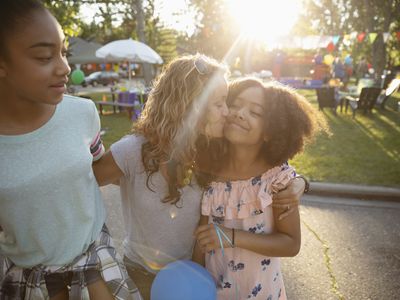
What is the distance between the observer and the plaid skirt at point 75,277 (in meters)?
1.30

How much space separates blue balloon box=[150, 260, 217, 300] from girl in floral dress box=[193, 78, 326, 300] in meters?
0.16

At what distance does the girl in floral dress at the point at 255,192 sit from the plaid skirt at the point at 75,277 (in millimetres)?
397

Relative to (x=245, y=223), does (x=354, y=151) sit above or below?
below

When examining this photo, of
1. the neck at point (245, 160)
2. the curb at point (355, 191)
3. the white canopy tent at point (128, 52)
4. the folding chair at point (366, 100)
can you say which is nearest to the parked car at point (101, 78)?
the white canopy tent at point (128, 52)

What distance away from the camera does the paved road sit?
109 inches

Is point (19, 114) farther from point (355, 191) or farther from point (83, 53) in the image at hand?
point (83, 53)

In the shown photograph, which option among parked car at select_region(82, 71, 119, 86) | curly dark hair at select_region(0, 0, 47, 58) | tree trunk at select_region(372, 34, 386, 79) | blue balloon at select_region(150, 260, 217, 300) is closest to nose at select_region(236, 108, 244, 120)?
blue balloon at select_region(150, 260, 217, 300)

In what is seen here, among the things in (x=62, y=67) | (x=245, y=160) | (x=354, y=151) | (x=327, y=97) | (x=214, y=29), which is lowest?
(x=354, y=151)

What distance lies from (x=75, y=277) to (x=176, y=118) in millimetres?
790

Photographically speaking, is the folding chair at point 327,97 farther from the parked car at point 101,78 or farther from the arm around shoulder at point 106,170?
the parked car at point 101,78

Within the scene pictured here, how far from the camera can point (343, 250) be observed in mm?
3318

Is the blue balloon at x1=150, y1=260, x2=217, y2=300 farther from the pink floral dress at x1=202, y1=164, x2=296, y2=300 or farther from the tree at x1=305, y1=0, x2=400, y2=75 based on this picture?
the tree at x1=305, y1=0, x2=400, y2=75

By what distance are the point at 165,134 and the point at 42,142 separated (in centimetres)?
52

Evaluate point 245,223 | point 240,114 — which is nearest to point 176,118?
point 240,114
